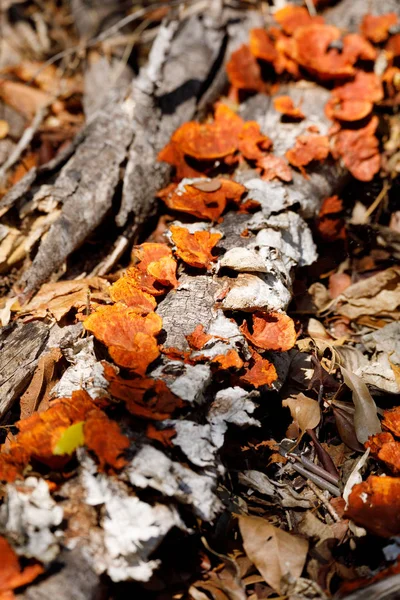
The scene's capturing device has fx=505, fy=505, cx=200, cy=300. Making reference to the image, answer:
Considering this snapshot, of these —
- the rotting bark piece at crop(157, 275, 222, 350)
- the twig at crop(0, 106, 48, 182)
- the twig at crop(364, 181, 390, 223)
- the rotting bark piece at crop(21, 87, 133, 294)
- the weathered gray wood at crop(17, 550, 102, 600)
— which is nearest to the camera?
the weathered gray wood at crop(17, 550, 102, 600)

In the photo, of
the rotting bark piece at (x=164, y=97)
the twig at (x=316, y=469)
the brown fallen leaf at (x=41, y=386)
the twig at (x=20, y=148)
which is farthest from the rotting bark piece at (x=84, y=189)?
the twig at (x=316, y=469)

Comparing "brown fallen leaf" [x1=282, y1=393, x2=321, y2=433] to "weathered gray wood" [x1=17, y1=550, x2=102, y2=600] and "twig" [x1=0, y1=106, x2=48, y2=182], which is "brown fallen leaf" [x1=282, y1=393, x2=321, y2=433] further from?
"twig" [x1=0, y1=106, x2=48, y2=182]

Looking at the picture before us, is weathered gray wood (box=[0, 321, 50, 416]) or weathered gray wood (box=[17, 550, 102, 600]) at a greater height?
weathered gray wood (box=[0, 321, 50, 416])

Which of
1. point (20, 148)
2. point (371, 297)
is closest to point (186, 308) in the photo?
point (371, 297)

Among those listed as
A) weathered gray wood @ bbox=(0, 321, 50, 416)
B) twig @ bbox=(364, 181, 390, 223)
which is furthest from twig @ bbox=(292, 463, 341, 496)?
twig @ bbox=(364, 181, 390, 223)

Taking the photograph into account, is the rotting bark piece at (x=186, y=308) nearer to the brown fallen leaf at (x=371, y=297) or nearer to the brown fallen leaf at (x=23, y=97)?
the brown fallen leaf at (x=371, y=297)

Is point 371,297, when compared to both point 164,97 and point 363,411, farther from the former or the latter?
point 164,97

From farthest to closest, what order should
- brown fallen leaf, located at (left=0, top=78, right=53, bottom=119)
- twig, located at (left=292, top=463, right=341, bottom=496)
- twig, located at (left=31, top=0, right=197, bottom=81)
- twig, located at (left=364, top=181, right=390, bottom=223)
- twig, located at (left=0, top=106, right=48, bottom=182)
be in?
brown fallen leaf, located at (left=0, top=78, right=53, bottom=119) < twig, located at (left=31, top=0, right=197, bottom=81) < twig, located at (left=0, top=106, right=48, bottom=182) < twig, located at (left=364, top=181, right=390, bottom=223) < twig, located at (left=292, top=463, right=341, bottom=496)
